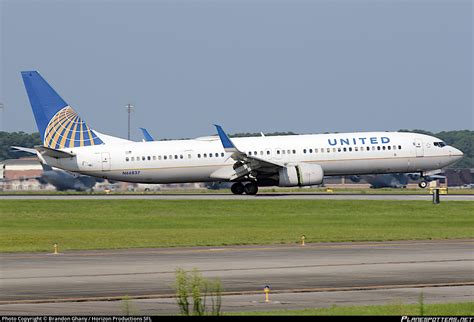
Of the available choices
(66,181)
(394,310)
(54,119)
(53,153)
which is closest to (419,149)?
(53,153)

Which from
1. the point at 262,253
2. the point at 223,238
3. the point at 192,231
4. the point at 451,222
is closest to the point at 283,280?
the point at 262,253

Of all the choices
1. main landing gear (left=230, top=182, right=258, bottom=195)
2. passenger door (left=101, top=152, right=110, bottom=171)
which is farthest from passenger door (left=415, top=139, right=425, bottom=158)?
passenger door (left=101, top=152, right=110, bottom=171)

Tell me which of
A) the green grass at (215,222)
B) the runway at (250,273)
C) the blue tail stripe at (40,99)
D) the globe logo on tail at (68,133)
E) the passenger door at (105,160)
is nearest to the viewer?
the runway at (250,273)

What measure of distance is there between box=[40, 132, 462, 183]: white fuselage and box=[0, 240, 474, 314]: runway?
32.6m

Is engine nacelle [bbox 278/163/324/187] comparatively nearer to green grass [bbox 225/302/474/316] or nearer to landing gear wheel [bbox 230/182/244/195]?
landing gear wheel [bbox 230/182/244/195]

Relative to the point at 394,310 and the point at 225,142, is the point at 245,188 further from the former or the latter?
the point at 394,310

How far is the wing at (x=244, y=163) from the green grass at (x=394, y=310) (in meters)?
48.5

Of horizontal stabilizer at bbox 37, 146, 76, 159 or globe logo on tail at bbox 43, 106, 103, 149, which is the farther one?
globe logo on tail at bbox 43, 106, 103, 149

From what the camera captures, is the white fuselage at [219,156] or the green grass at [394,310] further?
the white fuselage at [219,156]

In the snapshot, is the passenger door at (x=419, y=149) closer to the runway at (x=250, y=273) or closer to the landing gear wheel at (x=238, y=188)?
the landing gear wheel at (x=238, y=188)

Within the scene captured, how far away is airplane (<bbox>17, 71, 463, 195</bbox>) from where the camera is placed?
74.4 m

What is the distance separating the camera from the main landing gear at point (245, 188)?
75812mm

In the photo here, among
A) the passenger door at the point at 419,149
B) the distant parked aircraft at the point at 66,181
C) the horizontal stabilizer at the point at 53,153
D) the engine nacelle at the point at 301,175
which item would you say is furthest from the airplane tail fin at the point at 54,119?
the passenger door at the point at 419,149

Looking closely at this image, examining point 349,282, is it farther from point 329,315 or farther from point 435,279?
point 329,315
